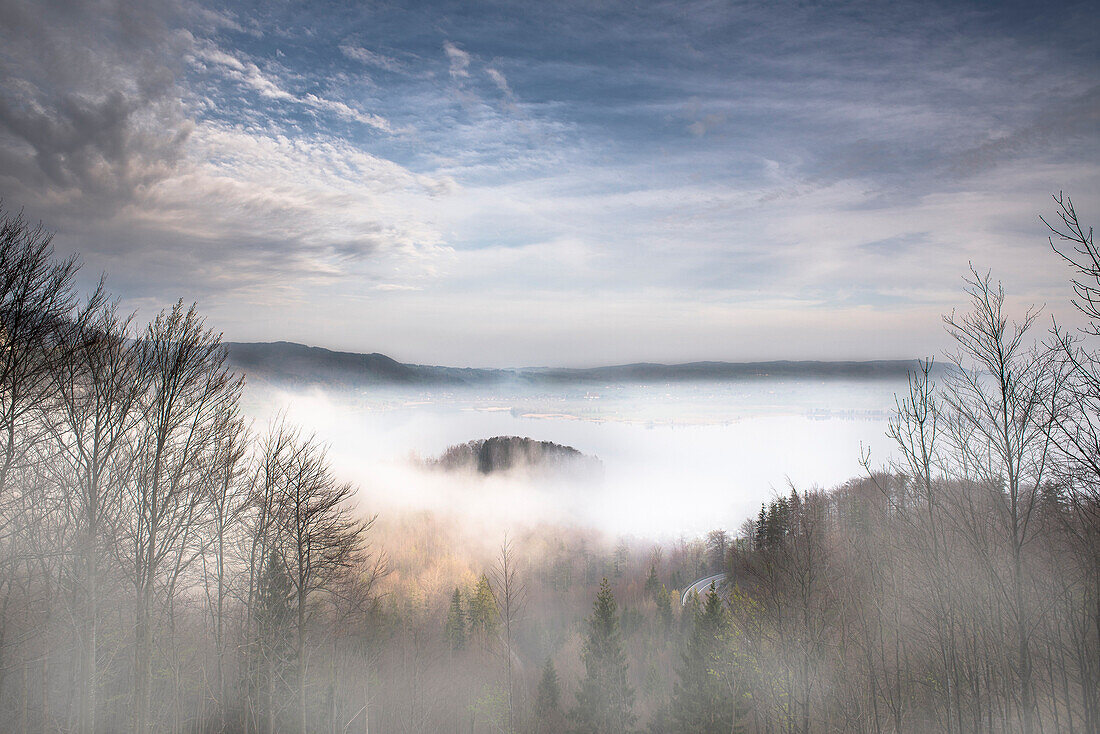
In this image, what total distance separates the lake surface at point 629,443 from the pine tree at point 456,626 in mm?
10857

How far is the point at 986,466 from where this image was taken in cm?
855

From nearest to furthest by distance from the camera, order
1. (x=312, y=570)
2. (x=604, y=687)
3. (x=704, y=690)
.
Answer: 1. (x=312, y=570)
2. (x=704, y=690)
3. (x=604, y=687)

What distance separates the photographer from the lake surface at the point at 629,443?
3247 centimetres

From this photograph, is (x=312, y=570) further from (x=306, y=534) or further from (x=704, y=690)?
(x=704, y=690)

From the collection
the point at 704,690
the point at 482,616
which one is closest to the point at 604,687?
the point at 704,690

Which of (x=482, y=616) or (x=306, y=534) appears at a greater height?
(x=306, y=534)

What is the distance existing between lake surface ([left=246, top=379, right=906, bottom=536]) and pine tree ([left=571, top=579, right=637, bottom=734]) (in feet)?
50.0

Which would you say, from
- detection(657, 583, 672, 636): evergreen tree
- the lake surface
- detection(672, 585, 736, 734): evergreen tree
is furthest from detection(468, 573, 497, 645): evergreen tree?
detection(672, 585, 736, 734): evergreen tree

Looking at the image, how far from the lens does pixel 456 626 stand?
1019 inches

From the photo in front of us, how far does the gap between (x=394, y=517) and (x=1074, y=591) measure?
39.1m

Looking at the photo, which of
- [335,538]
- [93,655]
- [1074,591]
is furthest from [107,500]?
[1074,591]

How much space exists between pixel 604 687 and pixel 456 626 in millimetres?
10993

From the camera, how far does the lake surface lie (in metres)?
32.5

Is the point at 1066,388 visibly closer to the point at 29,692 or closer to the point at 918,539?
the point at 918,539
